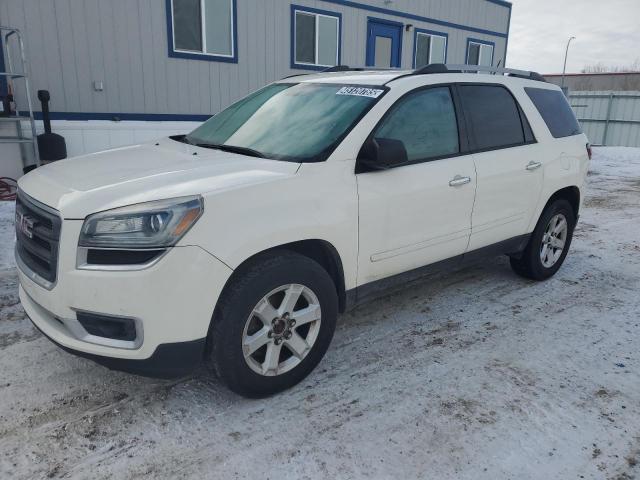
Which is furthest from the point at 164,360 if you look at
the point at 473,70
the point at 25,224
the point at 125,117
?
the point at 125,117

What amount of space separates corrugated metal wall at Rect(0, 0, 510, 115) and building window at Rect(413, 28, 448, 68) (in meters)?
2.81

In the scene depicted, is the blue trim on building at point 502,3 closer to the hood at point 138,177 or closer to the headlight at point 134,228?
the hood at point 138,177

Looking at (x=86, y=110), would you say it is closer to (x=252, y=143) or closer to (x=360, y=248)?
(x=252, y=143)

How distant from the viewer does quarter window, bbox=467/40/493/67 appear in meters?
15.5

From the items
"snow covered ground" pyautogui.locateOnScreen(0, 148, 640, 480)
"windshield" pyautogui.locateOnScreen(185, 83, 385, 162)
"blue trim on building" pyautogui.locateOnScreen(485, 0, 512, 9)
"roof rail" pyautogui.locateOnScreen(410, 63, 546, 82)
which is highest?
"blue trim on building" pyautogui.locateOnScreen(485, 0, 512, 9)

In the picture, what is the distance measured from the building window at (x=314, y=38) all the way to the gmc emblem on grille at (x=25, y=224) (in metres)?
8.97

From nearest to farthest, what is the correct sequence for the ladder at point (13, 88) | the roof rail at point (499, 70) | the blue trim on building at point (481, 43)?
the roof rail at point (499, 70)
the ladder at point (13, 88)
the blue trim on building at point (481, 43)

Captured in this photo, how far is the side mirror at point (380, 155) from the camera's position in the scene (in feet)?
10.0

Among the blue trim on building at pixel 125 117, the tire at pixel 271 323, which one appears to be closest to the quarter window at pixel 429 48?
the blue trim on building at pixel 125 117

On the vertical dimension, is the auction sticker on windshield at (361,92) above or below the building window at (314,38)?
below

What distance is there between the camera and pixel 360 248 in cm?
315

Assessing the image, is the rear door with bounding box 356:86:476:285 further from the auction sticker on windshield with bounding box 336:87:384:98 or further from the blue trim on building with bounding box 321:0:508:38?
the blue trim on building with bounding box 321:0:508:38

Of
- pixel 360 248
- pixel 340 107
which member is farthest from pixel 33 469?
pixel 340 107

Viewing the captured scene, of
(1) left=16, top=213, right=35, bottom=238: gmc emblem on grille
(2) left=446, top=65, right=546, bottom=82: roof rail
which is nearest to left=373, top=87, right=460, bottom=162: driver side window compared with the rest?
(2) left=446, top=65, right=546, bottom=82: roof rail
